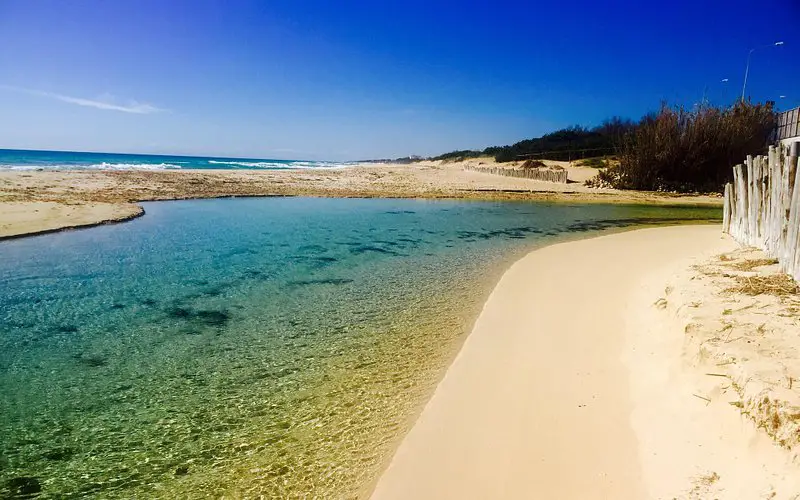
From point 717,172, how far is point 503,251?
24.7 m

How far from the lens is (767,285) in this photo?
177 inches

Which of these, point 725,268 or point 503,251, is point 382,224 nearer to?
point 503,251

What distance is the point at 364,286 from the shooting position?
24.4 feet

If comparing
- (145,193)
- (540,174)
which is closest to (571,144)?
(540,174)

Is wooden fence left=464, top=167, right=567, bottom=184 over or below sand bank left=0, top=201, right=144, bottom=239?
over

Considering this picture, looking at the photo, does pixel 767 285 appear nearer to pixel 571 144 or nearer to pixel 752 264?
pixel 752 264

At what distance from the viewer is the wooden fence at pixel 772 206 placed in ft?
15.6

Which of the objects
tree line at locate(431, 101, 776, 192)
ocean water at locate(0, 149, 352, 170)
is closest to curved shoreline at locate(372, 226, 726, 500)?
tree line at locate(431, 101, 776, 192)

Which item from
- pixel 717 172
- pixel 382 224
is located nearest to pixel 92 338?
pixel 382 224

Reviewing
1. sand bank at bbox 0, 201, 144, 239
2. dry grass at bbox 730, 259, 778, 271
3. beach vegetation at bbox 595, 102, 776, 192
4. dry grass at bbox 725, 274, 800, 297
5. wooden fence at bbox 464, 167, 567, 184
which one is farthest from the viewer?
wooden fence at bbox 464, 167, 567, 184

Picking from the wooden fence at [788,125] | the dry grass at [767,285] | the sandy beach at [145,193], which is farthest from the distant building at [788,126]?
the dry grass at [767,285]

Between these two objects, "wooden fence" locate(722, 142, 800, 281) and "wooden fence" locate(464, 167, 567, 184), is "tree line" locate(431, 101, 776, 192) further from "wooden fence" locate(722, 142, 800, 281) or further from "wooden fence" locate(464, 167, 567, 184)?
"wooden fence" locate(722, 142, 800, 281)

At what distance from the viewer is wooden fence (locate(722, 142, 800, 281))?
4754 millimetres

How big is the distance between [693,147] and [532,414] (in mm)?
29414
